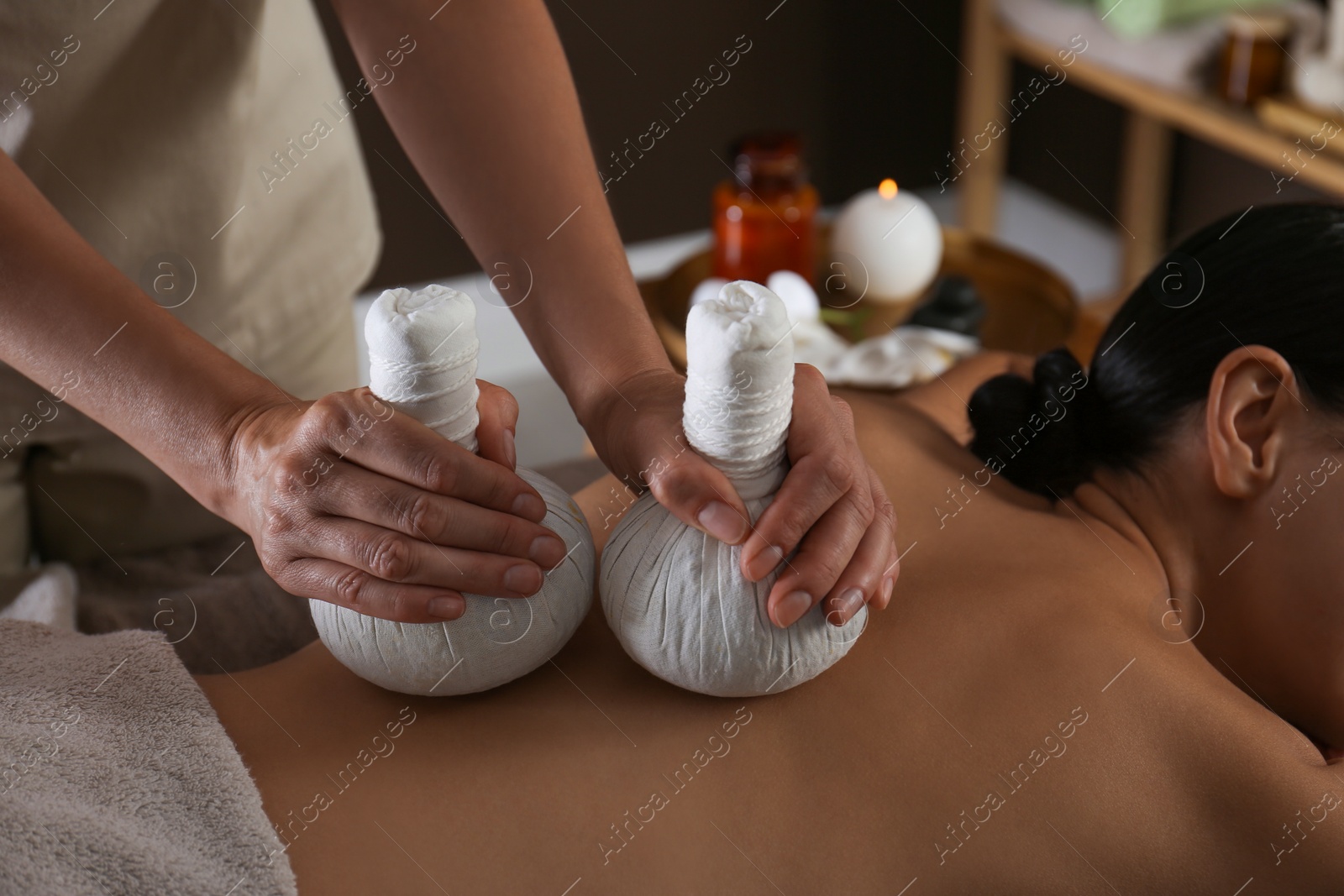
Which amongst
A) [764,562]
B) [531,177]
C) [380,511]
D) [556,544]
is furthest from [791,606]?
[531,177]

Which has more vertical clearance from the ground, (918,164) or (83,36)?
(83,36)

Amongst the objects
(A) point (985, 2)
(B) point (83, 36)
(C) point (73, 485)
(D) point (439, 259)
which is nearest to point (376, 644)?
(C) point (73, 485)

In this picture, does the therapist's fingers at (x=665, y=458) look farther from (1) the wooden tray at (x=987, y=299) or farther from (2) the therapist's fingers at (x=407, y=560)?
(1) the wooden tray at (x=987, y=299)

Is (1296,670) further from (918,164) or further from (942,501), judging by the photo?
(918,164)

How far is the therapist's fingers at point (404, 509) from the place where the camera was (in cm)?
68

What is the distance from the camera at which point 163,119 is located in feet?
3.53

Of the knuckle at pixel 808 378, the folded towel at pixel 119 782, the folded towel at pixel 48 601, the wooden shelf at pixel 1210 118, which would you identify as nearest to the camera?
the folded towel at pixel 119 782

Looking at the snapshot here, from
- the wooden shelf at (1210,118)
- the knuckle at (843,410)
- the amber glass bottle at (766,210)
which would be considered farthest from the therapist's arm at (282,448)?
the wooden shelf at (1210,118)

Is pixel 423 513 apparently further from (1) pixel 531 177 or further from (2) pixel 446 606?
(1) pixel 531 177

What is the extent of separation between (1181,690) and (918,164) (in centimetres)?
250

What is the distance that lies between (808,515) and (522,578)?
0.18 m

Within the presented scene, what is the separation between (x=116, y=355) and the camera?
74 centimetres

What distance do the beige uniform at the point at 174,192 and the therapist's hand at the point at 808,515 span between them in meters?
0.59

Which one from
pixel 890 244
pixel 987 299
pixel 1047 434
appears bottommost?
pixel 987 299
